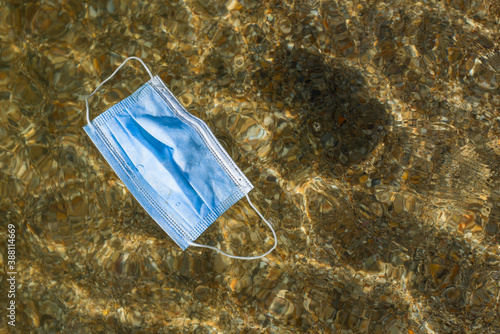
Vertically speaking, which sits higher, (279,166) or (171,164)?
(171,164)

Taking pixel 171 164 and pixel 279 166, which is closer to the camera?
pixel 171 164

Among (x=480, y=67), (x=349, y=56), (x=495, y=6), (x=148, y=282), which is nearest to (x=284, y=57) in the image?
(x=349, y=56)

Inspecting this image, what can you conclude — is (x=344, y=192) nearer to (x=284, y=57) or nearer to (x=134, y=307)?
(x=284, y=57)
